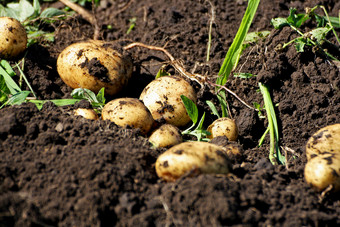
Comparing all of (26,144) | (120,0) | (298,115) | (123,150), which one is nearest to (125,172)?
(123,150)

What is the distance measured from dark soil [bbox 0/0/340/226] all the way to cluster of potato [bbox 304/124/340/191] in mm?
73

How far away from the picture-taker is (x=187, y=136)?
2.68 meters

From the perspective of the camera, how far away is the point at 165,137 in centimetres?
230

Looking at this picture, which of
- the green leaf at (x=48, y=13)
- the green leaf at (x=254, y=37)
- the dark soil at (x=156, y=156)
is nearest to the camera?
the dark soil at (x=156, y=156)

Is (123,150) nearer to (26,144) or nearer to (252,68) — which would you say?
(26,144)

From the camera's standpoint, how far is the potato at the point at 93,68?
8.84 ft

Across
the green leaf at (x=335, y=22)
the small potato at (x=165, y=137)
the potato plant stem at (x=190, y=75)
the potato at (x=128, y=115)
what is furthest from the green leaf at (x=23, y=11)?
the green leaf at (x=335, y=22)

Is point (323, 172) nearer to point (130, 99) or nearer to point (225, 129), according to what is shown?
point (225, 129)

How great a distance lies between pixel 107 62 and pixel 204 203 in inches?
61.1

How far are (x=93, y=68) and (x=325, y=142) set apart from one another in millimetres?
1756

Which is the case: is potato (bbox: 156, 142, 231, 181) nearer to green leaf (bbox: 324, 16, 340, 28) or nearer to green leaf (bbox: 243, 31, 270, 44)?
green leaf (bbox: 243, 31, 270, 44)

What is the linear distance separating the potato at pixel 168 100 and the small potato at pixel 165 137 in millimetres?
226

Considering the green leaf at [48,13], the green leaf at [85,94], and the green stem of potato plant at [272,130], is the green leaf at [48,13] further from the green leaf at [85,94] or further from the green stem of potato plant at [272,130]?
the green stem of potato plant at [272,130]

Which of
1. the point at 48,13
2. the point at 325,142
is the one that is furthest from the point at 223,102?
the point at 48,13
